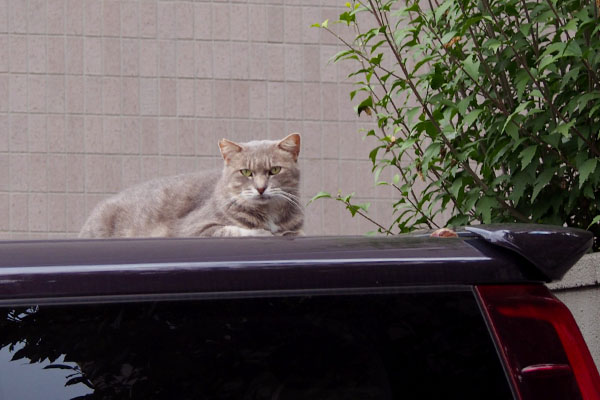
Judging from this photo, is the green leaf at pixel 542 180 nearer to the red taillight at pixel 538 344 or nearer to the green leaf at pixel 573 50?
the green leaf at pixel 573 50

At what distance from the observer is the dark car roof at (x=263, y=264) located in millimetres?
1359

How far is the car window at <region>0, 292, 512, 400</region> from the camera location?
1363 mm

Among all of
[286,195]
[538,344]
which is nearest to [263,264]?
[538,344]

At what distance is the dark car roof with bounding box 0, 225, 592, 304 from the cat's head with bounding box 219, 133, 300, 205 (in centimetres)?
224

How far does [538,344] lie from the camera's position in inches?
56.2

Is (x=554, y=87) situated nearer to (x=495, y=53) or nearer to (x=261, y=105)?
(x=495, y=53)

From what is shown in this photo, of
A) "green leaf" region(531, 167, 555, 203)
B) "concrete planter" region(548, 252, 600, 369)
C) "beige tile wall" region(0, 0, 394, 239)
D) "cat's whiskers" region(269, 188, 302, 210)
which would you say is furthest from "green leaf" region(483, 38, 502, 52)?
"beige tile wall" region(0, 0, 394, 239)

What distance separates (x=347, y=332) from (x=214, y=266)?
0.78 feet

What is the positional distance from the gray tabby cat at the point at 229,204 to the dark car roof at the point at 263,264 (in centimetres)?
213

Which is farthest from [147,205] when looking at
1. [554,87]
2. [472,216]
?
[554,87]

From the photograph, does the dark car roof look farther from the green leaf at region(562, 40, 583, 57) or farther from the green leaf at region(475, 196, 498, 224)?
the green leaf at region(475, 196, 498, 224)

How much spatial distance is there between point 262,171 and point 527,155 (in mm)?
1122

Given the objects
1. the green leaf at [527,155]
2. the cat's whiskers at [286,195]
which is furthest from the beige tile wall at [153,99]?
the green leaf at [527,155]

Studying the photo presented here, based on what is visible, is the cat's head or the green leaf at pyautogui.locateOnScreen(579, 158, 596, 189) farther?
the cat's head
